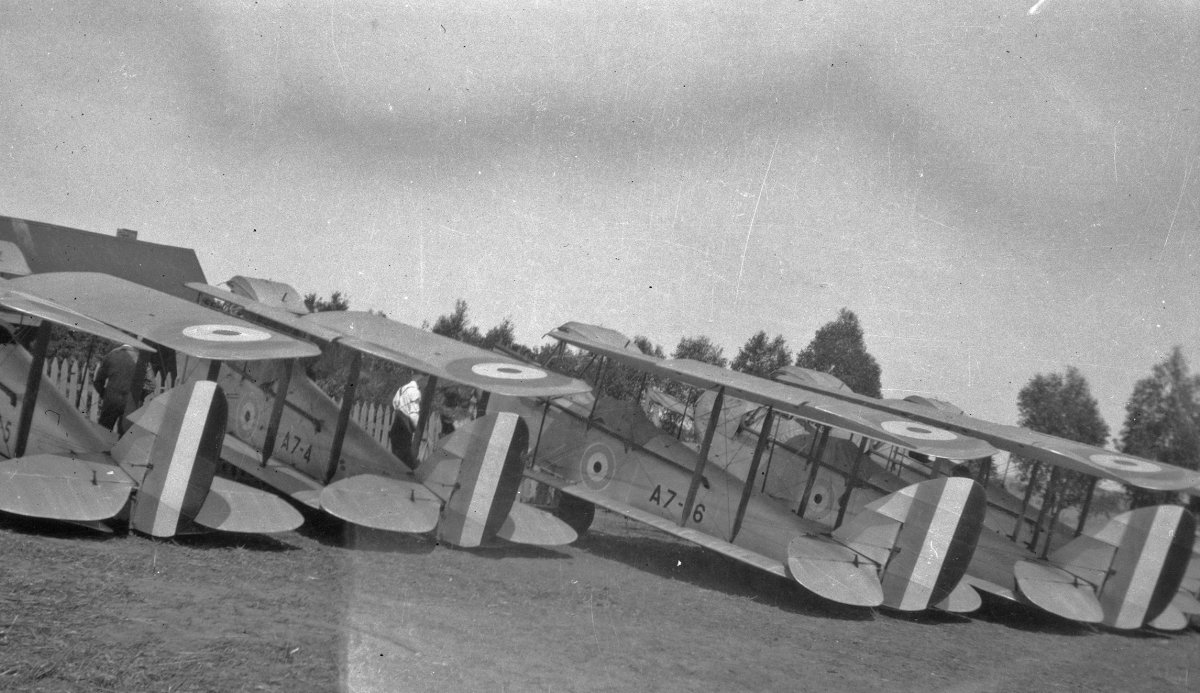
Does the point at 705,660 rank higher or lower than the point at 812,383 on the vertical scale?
lower

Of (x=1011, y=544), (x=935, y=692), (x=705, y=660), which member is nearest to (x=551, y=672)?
(x=705, y=660)

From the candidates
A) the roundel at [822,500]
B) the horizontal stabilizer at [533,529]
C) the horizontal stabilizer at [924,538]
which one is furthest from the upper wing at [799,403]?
the roundel at [822,500]

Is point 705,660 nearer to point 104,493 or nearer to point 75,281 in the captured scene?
point 104,493

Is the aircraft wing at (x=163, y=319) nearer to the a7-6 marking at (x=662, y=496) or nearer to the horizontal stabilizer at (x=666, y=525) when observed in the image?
the horizontal stabilizer at (x=666, y=525)

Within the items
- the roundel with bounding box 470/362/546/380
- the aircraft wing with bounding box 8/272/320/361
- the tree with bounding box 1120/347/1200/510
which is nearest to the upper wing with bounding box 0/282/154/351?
the aircraft wing with bounding box 8/272/320/361

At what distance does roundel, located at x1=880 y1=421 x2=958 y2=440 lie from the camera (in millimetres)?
8579

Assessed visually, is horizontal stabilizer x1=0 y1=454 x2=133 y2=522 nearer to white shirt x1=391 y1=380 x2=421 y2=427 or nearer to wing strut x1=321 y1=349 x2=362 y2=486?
wing strut x1=321 y1=349 x2=362 y2=486

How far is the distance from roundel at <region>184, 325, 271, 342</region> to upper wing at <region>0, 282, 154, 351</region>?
72 centimetres

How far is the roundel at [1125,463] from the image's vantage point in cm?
550

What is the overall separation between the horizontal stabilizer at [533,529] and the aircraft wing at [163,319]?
247 centimetres

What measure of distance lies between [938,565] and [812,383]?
5155 millimetres

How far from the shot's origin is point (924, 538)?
810 cm

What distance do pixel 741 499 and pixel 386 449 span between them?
385 cm

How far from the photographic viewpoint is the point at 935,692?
561 centimetres
